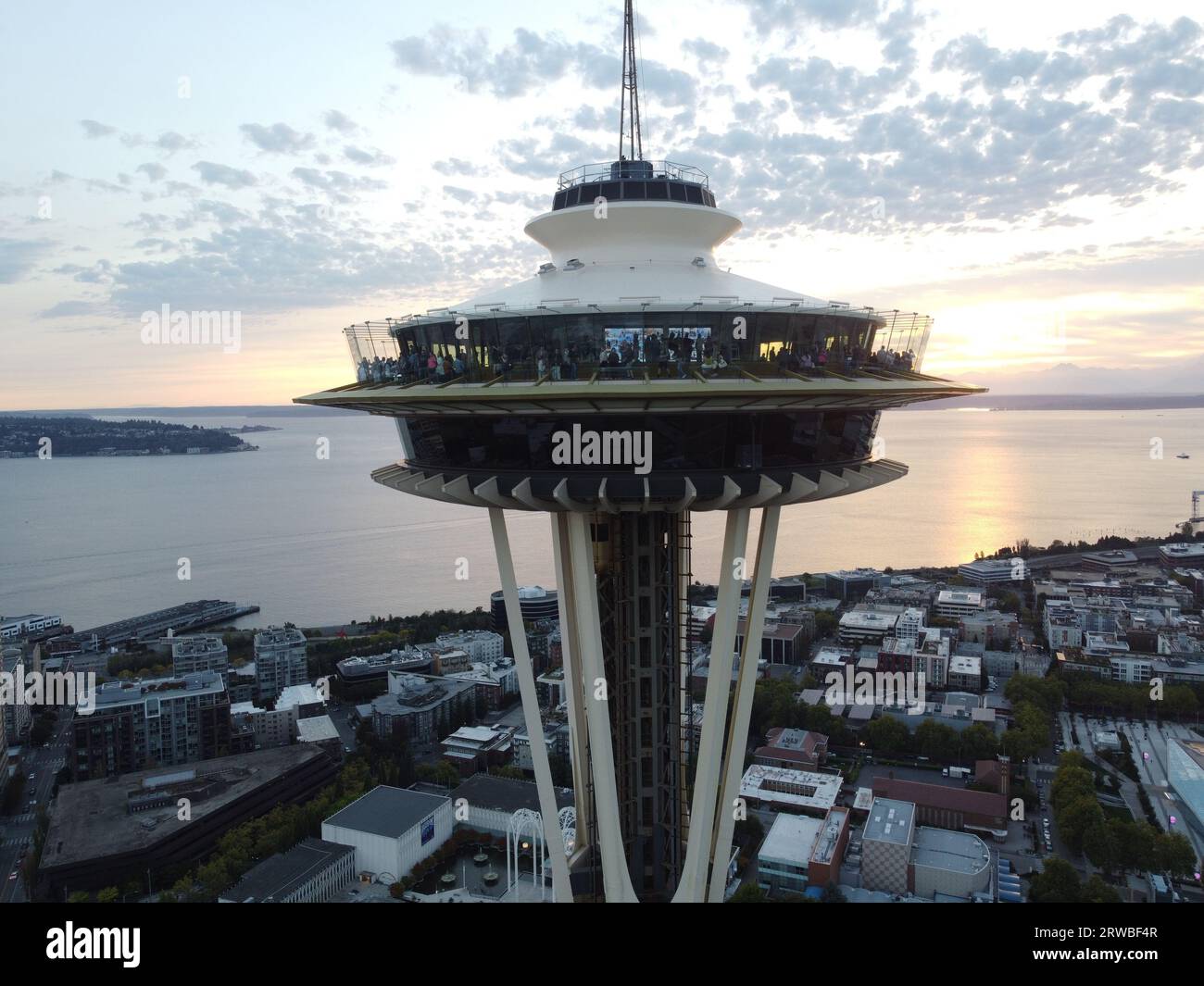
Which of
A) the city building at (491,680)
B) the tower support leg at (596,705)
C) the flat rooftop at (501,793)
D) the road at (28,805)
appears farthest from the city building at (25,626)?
the tower support leg at (596,705)

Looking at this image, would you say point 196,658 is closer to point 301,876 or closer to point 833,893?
point 301,876

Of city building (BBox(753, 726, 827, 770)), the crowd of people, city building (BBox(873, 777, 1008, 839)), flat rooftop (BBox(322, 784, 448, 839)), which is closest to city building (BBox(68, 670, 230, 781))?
flat rooftop (BBox(322, 784, 448, 839))

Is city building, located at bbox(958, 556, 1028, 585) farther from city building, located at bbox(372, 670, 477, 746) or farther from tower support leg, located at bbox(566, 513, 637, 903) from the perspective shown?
tower support leg, located at bbox(566, 513, 637, 903)

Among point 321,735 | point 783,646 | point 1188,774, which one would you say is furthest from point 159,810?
point 1188,774

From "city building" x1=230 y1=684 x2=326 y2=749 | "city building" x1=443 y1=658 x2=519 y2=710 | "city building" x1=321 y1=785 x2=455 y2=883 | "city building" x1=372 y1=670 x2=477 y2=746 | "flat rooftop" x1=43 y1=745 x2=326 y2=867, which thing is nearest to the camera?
"flat rooftop" x1=43 y1=745 x2=326 y2=867

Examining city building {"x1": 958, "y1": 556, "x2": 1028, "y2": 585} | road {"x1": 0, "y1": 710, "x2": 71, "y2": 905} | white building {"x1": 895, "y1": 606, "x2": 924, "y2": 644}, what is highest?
city building {"x1": 958, "y1": 556, "x2": 1028, "y2": 585}
